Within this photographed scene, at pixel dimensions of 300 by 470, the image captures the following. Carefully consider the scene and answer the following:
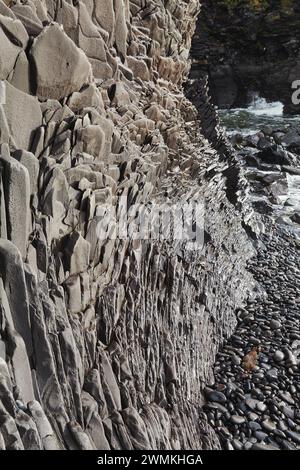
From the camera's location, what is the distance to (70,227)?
281 inches

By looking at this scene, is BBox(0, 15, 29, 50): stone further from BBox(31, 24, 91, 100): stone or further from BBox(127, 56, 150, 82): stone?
BBox(127, 56, 150, 82): stone

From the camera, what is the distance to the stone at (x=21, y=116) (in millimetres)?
6359

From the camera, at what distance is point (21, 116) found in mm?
6527

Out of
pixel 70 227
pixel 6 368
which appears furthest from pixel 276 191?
pixel 6 368

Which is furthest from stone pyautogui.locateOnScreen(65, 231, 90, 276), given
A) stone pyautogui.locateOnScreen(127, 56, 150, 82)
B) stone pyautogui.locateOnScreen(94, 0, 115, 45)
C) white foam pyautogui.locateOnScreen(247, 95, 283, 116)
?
white foam pyautogui.locateOnScreen(247, 95, 283, 116)

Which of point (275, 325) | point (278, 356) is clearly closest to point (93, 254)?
point (278, 356)

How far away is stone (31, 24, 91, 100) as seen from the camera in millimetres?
6906

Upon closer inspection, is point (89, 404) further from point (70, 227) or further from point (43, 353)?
point (70, 227)

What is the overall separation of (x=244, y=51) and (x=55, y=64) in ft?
164

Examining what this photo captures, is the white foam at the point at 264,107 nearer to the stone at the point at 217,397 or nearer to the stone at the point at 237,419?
the stone at the point at 217,397

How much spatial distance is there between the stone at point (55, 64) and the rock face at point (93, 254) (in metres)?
0.02

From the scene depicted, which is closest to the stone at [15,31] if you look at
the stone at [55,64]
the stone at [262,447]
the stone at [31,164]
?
the stone at [55,64]

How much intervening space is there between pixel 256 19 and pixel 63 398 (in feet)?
178

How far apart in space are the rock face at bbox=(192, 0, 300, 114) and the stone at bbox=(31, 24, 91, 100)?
44915mm
